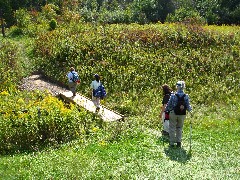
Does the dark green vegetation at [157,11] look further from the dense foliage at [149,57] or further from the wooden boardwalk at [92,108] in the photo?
the wooden boardwalk at [92,108]

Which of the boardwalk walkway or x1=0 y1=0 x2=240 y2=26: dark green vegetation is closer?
the boardwalk walkway

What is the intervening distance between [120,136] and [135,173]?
2594 millimetres

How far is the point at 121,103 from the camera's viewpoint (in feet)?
49.3

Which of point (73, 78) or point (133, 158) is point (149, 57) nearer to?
point (73, 78)

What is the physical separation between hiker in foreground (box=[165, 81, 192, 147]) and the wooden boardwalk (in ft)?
10.4

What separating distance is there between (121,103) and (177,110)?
5.53 meters

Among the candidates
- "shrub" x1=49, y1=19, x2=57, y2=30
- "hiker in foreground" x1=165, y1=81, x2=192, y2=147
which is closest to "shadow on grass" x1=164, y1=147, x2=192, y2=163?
"hiker in foreground" x1=165, y1=81, x2=192, y2=147

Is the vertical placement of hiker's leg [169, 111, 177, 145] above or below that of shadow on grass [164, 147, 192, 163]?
above

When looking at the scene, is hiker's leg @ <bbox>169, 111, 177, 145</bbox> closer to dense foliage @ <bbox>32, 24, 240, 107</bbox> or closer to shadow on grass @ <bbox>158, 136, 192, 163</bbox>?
shadow on grass @ <bbox>158, 136, 192, 163</bbox>

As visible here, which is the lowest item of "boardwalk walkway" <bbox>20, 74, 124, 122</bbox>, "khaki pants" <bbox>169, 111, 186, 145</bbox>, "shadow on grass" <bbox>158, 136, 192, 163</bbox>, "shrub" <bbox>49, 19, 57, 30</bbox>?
"boardwalk walkway" <bbox>20, 74, 124, 122</bbox>

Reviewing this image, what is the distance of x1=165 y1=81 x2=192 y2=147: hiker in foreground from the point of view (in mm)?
9570

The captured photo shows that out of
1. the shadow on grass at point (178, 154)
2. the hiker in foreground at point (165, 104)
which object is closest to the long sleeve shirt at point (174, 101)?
the hiker in foreground at point (165, 104)

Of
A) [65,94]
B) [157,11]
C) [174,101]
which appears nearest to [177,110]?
[174,101]

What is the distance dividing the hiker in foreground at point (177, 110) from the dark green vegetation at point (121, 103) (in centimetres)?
38
